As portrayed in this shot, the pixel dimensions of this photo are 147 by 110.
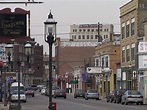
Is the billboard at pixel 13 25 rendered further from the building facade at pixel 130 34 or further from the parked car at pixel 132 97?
the building facade at pixel 130 34

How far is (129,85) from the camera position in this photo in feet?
260

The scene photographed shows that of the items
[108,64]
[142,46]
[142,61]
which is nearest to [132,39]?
[108,64]

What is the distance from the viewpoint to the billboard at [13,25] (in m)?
23.7

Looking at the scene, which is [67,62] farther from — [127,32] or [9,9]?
[9,9]

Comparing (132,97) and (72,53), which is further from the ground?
(72,53)

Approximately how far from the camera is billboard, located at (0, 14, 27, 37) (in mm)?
23672

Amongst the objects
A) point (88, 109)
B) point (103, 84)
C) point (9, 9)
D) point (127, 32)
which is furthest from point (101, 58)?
point (9, 9)

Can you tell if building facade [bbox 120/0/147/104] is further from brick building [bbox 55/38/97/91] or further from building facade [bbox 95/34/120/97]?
brick building [bbox 55/38/97/91]

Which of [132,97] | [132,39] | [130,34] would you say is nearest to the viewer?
[132,97]

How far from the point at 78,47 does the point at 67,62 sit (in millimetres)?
5875

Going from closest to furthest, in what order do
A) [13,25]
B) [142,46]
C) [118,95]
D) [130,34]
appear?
[13,25] → [142,46] → [118,95] → [130,34]

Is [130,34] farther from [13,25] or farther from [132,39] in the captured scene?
[13,25]

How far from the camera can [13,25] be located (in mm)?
23625

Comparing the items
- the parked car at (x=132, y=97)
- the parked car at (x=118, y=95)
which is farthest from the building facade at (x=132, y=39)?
the parked car at (x=132, y=97)
